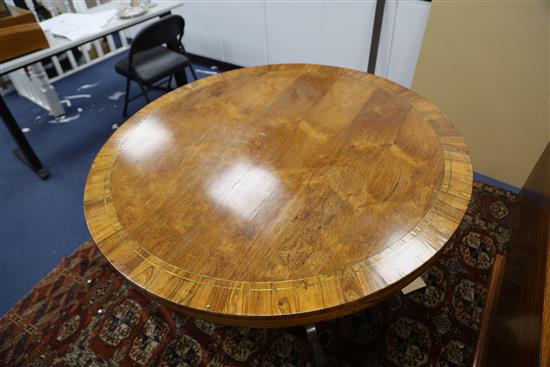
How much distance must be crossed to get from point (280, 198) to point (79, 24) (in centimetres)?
218

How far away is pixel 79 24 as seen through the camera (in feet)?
7.50

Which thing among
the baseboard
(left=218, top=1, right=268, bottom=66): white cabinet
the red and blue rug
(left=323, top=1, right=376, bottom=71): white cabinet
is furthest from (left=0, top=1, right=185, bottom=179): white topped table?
(left=323, top=1, right=376, bottom=71): white cabinet

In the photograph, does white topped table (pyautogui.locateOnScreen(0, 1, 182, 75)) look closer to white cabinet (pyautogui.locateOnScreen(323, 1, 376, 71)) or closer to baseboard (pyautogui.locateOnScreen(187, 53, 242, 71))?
baseboard (pyautogui.locateOnScreen(187, 53, 242, 71))

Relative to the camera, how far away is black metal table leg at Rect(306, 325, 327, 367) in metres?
1.15

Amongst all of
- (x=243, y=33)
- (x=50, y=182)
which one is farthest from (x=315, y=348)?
(x=243, y=33)

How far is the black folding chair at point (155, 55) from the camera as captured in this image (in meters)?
2.19

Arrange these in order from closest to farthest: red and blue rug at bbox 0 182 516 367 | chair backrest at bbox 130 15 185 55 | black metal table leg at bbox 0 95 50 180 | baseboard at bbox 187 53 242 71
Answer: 1. red and blue rug at bbox 0 182 516 367
2. black metal table leg at bbox 0 95 50 180
3. chair backrest at bbox 130 15 185 55
4. baseboard at bbox 187 53 242 71

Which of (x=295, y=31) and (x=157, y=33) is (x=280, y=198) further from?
(x=295, y=31)

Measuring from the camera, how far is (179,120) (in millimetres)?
1329

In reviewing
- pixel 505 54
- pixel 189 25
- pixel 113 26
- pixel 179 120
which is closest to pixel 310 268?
pixel 179 120

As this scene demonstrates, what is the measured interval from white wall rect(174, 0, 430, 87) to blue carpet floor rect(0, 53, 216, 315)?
433 millimetres

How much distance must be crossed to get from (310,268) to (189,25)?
10.7 ft

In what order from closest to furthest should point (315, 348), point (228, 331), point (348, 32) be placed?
point (315, 348) < point (228, 331) < point (348, 32)

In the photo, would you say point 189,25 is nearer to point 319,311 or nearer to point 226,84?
point 226,84
